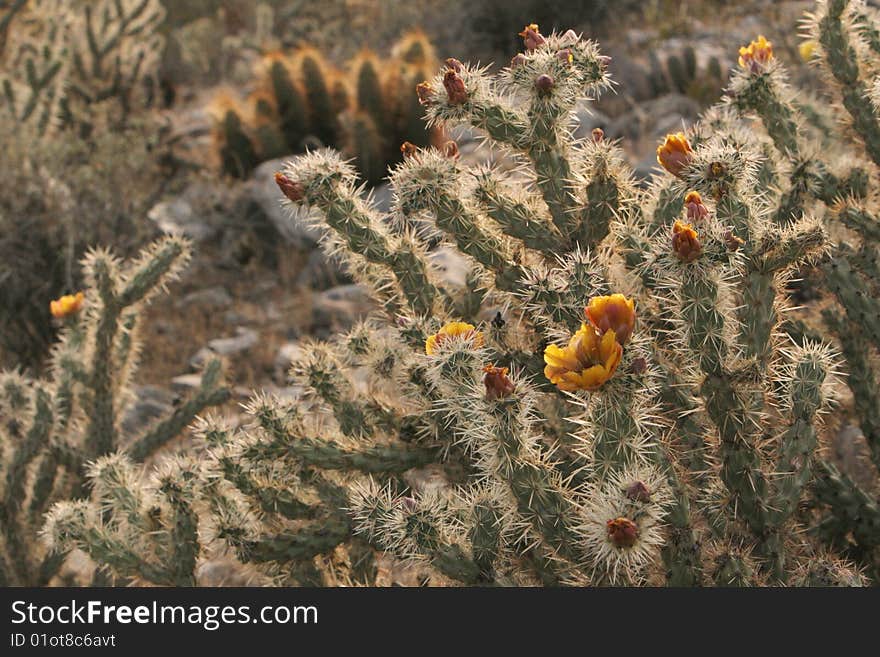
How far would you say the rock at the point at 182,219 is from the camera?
736 cm

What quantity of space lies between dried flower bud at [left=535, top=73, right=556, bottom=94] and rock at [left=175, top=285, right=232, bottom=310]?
4318 millimetres

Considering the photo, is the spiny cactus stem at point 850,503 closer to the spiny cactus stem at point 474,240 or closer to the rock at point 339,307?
the spiny cactus stem at point 474,240

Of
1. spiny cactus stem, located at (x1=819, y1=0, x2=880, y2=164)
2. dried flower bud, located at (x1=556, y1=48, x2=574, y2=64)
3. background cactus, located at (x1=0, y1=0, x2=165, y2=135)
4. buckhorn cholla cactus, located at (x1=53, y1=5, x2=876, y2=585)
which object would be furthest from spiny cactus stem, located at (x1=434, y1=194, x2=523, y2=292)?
background cactus, located at (x1=0, y1=0, x2=165, y2=135)

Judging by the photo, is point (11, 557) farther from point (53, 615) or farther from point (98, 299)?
point (53, 615)

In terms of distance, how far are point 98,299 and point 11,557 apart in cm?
107

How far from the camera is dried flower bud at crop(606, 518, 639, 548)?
83.2 inches

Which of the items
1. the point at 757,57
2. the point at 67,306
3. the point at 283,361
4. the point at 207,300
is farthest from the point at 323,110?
the point at 757,57

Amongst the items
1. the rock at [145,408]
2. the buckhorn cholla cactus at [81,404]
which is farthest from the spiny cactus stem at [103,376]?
the rock at [145,408]

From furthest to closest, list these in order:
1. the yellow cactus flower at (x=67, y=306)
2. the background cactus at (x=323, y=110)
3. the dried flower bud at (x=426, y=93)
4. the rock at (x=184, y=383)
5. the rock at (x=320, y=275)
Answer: the background cactus at (x=323, y=110) < the rock at (x=320, y=275) < the rock at (x=184, y=383) < the yellow cactus flower at (x=67, y=306) < the dried flower bud at (x=426, y=93)

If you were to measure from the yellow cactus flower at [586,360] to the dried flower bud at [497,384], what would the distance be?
10 cm

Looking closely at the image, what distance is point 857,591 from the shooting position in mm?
2477

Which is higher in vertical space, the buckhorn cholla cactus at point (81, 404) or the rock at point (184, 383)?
the rock at point (184, 383)

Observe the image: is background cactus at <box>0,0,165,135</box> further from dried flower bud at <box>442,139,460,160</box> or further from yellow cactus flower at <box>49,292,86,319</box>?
dried flower bud at <box>442,139,460,160</box>

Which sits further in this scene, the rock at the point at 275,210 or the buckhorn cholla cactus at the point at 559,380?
the rock at the point at 275,210
